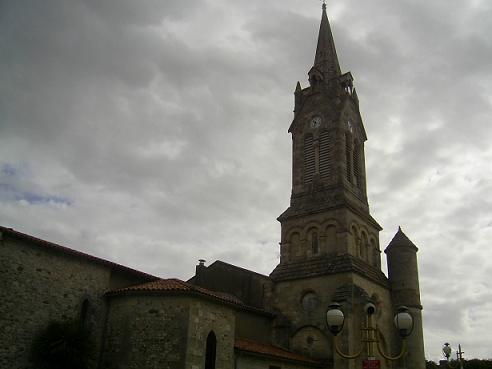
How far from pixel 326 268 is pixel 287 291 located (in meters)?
2.77

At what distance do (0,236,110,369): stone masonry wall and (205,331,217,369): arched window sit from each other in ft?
15.4

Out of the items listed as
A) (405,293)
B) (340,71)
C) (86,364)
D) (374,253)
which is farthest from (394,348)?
(340,71)

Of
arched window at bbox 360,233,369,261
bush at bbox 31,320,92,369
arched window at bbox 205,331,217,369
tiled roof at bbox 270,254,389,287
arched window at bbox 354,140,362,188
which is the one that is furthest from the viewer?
arched window at bbox 354,140,362,188

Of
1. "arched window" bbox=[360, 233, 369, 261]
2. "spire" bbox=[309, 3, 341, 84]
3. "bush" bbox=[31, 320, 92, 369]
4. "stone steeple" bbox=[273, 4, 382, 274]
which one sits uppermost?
"spire" bbox=[309, 3, 341, 84]

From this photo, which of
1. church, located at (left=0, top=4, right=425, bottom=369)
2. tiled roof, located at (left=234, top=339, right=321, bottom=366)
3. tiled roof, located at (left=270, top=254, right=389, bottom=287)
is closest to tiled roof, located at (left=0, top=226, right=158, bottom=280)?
church, located at (left=0, top=4, right=425, bottom=369)

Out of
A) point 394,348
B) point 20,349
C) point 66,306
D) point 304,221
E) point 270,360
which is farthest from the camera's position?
point 304,221

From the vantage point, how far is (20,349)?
61.9ft

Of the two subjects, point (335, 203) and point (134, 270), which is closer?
point (134, 270)

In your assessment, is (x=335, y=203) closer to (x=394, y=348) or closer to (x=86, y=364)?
(x=394, y=348)

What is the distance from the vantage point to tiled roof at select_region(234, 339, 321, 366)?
2265 centimetres

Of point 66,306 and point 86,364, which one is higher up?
point 66,306

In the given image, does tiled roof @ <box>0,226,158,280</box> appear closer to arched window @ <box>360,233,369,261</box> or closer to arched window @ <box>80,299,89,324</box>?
arched window @ <box>80,299,89,324</box>

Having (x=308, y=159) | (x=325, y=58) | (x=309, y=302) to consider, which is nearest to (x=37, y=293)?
(x=309, y=302)

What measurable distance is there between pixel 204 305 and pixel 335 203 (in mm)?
11694
